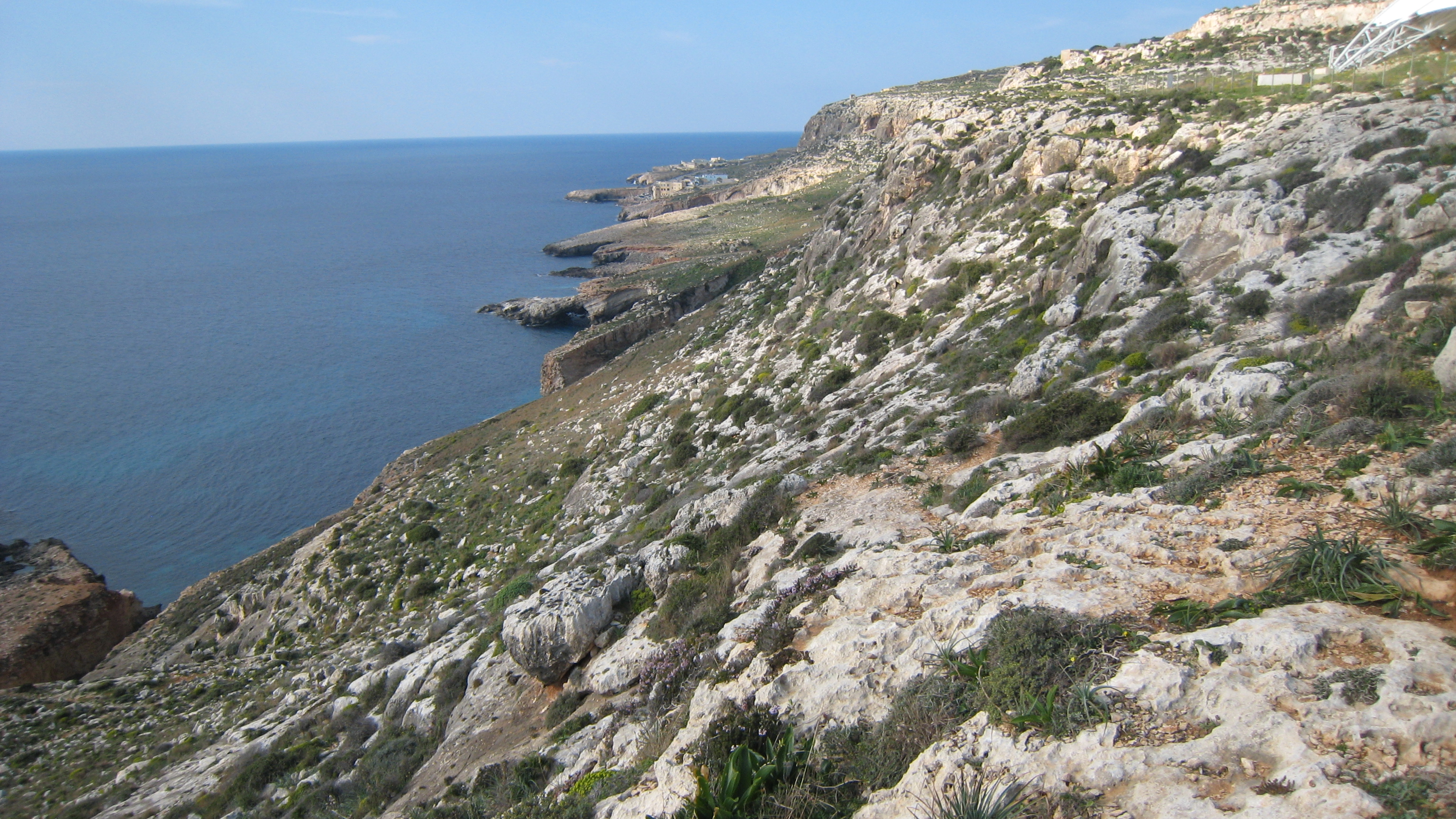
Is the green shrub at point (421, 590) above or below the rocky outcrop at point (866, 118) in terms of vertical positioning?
below

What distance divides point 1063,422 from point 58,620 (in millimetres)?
38883

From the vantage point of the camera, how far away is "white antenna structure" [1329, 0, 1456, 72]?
23.4 meters

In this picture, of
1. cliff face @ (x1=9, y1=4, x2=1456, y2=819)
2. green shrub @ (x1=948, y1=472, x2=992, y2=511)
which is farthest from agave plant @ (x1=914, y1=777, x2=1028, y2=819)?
green shrub @ (x1=948, y1=472, x2=992, y2=511)

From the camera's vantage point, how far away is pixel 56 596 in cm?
3020

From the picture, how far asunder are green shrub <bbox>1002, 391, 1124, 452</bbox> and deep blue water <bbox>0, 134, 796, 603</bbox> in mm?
40864

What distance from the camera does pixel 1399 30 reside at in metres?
24.3

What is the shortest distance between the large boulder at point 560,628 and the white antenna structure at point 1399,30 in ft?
98.1

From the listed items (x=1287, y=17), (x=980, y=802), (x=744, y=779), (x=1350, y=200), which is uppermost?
(x=1287, y=17)

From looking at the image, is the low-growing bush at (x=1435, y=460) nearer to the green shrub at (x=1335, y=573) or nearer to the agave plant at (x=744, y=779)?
the green shrub at (x=1335, y=573)

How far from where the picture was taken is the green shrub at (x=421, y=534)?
28.5 m

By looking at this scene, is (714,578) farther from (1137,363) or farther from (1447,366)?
(1447,366)

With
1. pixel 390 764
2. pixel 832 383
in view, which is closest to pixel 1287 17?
pixel 832 383

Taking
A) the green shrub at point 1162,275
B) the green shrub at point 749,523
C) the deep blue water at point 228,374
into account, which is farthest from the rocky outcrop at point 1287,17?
the deep blue water at point 228,374

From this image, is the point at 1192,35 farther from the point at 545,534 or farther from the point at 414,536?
the point at 414,536
